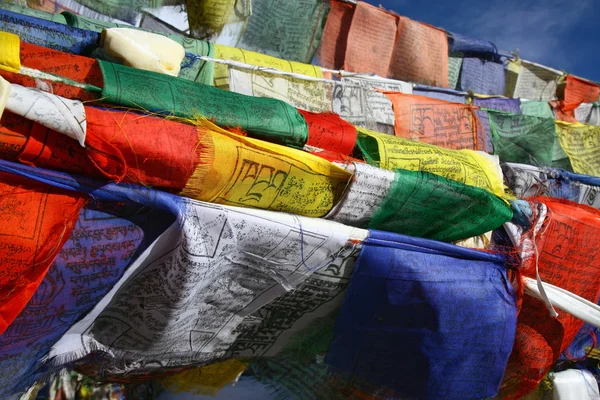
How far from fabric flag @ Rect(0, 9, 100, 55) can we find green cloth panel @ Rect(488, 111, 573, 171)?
3.42 feet

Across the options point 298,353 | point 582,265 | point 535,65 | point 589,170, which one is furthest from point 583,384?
point 535,65

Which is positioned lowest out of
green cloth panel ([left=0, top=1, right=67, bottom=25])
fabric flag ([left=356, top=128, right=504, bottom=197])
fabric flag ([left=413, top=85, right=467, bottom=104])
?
fabric flag ([left=356, top=128, right=504, bottom=197])

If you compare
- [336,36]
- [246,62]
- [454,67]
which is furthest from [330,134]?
[454,67]

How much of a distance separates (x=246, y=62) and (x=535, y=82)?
145 centimetres

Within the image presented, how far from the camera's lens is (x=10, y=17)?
832 mm

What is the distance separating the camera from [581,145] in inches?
64.8

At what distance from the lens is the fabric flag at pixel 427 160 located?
0.97m

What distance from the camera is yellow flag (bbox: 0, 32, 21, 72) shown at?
2.22 ft

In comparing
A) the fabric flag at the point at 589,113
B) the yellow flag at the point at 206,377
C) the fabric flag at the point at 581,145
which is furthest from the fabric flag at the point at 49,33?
the fabric flag at the point at 589,113

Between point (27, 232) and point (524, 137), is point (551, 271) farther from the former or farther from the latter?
point (27, 232)

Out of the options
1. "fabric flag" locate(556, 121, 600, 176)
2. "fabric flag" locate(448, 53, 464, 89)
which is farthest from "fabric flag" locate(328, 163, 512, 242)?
"fabric flag" locate(448, 53, 464, 89)

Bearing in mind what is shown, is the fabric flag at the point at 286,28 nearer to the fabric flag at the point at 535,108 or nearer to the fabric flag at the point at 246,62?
the fabric flag at the point at 246,62

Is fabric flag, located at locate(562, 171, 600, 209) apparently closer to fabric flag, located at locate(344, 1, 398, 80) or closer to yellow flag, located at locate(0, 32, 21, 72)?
fabric flag, located at locate(344, 1, 398, 80)

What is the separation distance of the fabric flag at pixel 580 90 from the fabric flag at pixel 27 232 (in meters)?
2.03
